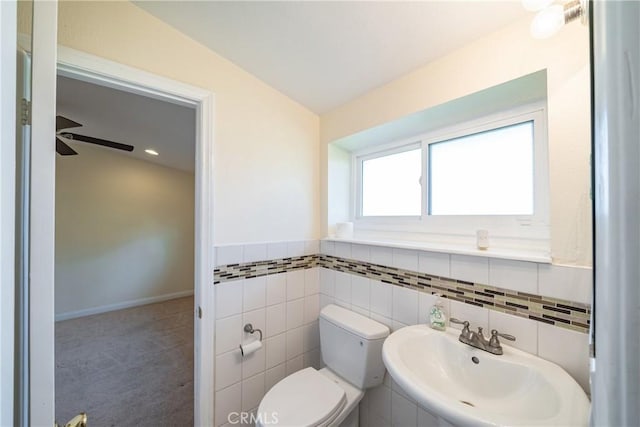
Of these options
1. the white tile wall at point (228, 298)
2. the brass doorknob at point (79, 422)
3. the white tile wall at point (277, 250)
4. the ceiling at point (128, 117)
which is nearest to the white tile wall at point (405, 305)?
the white tile wall at point (277, 250)

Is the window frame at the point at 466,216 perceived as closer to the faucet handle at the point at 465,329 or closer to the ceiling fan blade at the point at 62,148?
the faucet handle at the point at 465,329

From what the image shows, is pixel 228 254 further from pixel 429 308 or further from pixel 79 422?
pixel 429 308

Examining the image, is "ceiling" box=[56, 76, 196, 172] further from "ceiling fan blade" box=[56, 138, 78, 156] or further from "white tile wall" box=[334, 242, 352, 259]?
"white tile wall" box=[334, 242, 352, 259]

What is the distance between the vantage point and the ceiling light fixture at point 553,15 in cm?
67

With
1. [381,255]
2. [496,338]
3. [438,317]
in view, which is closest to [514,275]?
[496,338]

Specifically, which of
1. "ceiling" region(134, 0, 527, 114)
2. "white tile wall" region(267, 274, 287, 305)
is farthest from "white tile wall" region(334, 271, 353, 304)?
"ceiling" region(134, 0, 527, 114)

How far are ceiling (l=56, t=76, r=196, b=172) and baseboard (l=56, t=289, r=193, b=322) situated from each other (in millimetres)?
2130

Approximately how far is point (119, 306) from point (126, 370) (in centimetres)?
176

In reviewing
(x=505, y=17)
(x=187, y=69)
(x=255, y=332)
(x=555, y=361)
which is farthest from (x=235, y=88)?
(x=555, y=361)

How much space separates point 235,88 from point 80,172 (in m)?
3.23

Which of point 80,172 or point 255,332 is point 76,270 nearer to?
point 80,172

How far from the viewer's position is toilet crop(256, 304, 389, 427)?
3.54 ft

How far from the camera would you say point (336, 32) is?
1053 mm

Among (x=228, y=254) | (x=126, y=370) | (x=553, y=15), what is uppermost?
(x=553, y=15)
